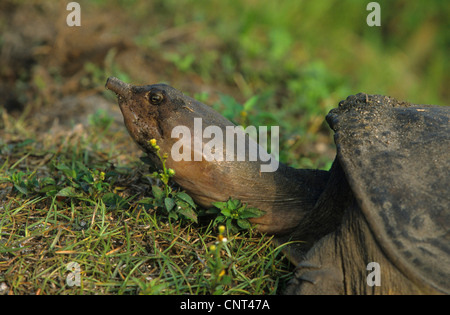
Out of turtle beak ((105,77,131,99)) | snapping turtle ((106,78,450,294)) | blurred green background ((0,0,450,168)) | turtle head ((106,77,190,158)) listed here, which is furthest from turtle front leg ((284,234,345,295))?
blurred green background ((0,0,450,168))

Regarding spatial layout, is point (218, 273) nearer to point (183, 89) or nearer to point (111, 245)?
point (111, 245)

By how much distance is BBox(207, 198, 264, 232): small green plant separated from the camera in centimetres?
237

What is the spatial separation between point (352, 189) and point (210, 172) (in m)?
0.66

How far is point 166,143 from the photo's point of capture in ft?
7.82

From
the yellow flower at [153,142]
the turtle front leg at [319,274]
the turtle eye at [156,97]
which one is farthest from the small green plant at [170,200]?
the turtle front leg at [319,274]

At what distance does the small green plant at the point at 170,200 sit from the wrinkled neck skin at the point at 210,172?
4 centimetres

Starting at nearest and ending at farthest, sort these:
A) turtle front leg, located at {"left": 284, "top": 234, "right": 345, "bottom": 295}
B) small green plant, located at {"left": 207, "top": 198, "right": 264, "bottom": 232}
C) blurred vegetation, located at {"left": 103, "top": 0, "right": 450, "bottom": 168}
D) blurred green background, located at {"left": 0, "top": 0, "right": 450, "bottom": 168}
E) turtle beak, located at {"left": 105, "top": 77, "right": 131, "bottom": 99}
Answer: turtle front leg, located at {"left": 284, "top": 234, "right": 345, "bottom": 295} → small green plant, located at {"left": 207, "top": 198, "right": 264, "bottom": 232} → turtle beak, located at {"left": 105, "top": 77, "right": 131, "bottom": 99} → blurred green background, located at {"left": 0, "top": 0, "right": 450, "bottom": 168} → blurred vegetation, located at {"left": 103, "top": 0, "right": 450, "bottom": 168}

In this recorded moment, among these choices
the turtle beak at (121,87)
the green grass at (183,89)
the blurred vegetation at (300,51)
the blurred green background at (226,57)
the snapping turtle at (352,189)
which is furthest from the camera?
the blurred vegetation at (300,51)

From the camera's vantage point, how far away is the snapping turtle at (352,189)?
2.00 metres

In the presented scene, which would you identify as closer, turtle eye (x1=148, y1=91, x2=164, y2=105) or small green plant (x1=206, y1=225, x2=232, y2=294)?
small green plant (x1=206, y1=225, x2=232, y2=294)

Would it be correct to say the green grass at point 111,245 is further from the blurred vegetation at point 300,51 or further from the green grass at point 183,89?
the blurred vegetation at point 300,51

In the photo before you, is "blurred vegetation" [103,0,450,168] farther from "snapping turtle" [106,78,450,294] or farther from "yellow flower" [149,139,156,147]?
"yellow flower" [149,139,156,147]

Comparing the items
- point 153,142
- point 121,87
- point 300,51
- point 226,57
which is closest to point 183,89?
point 226,57

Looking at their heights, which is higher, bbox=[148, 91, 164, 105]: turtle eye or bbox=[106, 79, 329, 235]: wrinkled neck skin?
bbox=[148, 91, 164, 105]: turtle eye
